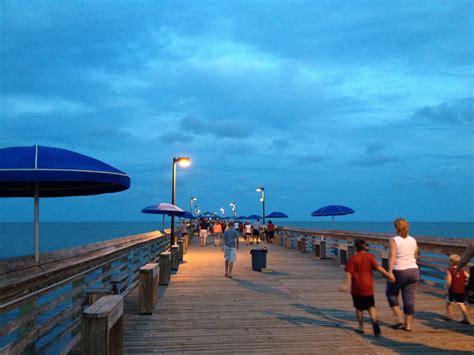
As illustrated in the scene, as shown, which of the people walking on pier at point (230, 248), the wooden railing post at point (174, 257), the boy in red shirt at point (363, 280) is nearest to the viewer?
the boy in red shirt at point (363, 280)

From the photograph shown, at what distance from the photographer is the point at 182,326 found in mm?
7793

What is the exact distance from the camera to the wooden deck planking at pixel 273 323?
6.52m

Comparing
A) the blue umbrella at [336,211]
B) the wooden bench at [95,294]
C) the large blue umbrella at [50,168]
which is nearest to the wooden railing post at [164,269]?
the large blue umbrella at [50,168]

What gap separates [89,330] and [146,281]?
172 inches

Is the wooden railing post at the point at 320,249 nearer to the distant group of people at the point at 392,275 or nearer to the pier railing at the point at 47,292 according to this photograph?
the pier railing at the point at 47,292

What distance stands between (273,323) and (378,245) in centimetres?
713

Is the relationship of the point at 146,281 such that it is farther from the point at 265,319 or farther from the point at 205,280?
the point at 205,280

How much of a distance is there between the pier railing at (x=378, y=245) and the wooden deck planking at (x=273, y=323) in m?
0.67

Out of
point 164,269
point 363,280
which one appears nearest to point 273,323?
point 363,280

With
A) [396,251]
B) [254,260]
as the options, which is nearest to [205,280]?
[254,260]

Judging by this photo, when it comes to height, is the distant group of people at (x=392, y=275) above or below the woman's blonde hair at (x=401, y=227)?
below

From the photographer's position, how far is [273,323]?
→ 796 cm

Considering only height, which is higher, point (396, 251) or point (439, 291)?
point (396, 251)

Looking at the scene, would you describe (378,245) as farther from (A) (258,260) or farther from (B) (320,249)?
(B) (320,249)
